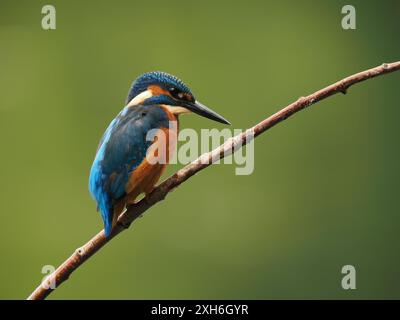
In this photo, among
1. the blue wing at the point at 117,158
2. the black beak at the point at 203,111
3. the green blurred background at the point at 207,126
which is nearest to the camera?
the blue wing at the point at 117,158

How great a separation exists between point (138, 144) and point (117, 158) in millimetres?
87

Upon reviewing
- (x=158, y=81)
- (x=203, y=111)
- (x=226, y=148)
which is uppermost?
(x=158, y=81)

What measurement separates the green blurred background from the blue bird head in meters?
1.90

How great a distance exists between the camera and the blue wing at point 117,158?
2.15m

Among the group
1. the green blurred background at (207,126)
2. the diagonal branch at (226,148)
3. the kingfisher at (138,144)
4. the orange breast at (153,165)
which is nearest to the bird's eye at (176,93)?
the kingfisher at (138,144)

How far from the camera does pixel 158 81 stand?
2.40 metres

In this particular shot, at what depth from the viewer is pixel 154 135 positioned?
227 centimetres

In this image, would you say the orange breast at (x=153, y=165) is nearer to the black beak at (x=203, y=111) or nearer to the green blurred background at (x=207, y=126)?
the black beak at (x=203, y=111)

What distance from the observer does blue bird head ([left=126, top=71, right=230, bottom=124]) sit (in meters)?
2.38

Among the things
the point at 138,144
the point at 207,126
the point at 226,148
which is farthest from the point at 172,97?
the point at 207,126

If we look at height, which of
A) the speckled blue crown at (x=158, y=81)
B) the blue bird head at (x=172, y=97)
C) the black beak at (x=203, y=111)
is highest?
the speckled blue crown at (x=158, y=81)

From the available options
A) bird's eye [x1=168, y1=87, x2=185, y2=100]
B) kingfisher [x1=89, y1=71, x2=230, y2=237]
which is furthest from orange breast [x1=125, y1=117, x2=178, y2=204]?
bird's eye [x1=168, y1=87, x2=185, y2=100]

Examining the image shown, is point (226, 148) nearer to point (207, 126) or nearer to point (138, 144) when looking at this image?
point (138, 144)

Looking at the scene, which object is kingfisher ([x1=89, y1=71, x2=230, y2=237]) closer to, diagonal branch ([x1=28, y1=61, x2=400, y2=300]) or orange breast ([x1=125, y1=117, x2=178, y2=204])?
orange breast ([x1=125, y1=117, x2=178, y2=204])
